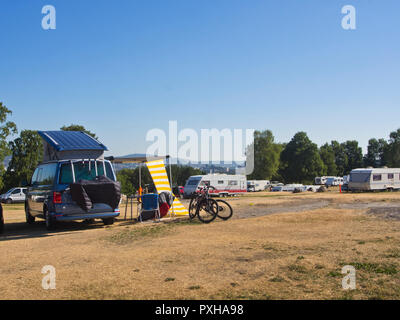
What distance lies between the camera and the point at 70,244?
332 inches

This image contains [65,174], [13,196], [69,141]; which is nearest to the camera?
[65,174]

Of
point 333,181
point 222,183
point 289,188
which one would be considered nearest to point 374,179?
point 222,183

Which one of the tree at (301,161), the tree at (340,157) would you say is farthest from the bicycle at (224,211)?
the tree at (340,157)

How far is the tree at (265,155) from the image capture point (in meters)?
81.7

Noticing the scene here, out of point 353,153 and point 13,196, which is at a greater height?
point 353,153

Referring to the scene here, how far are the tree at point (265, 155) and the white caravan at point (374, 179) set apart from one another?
40030mm

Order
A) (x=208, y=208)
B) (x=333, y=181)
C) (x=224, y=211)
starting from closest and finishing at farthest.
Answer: (x=208, y=208) < (x=224, y=211) < (x=333, y=181)

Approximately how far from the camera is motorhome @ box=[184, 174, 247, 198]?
38.3 meters

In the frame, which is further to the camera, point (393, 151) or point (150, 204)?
point (393, 151)

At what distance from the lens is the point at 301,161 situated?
292 ft

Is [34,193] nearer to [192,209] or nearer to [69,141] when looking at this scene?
[69,141]

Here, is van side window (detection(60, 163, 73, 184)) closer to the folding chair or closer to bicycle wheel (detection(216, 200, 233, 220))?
the folding chair

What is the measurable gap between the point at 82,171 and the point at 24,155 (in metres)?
37.6
